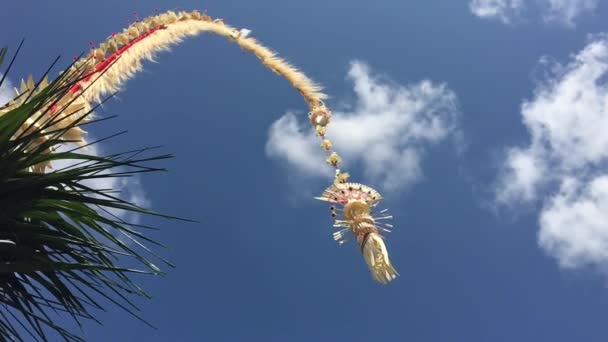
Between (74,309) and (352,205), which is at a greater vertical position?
(352,205)

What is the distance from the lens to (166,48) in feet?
16.3

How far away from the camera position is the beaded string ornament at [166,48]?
384 centimetres

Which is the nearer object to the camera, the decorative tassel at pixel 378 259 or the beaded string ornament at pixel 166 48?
the beaded string ornament at pixel 166 48

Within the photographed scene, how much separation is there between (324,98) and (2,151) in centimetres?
482

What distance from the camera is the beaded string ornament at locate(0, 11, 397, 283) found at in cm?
384

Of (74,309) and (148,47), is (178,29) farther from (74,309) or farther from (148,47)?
(74,309)

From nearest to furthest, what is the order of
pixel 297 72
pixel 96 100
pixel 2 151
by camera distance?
1. pixel 2 151
2. pixel 96 100
3. pixel 297 72

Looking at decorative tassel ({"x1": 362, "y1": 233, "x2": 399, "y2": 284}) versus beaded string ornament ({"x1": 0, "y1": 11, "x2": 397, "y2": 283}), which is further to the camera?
decorative tassel ({"x1": 362, "y1": 233, "x2": 399, "y2": 284})

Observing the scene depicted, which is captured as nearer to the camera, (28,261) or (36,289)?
(28,261)

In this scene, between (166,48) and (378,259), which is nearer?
(166,48)

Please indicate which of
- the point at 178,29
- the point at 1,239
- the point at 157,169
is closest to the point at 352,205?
the point at 178,29

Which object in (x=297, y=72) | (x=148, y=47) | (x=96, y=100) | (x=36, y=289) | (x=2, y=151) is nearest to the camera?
(x=2, y=151)

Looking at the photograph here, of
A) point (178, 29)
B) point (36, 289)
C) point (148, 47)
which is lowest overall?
point (36, 289)

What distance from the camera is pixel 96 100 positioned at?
→ 13.6 ft
